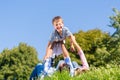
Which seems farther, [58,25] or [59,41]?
[59,41]

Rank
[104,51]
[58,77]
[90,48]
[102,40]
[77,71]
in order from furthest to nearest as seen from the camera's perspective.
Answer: [90,48], [102,40], [104,51], [77,71], [58,77]

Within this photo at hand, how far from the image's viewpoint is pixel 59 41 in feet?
40.1

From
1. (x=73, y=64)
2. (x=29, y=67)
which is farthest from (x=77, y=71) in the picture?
(x=29, y=67)

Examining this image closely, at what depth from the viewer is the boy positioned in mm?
11992

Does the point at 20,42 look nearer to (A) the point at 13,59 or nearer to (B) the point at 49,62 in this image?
(A) the point at 13,59

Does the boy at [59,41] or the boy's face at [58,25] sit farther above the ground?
the boy's face at [58,25]

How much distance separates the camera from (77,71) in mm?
11250

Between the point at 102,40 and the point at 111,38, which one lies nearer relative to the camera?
the point at 111,38

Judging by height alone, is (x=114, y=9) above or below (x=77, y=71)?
above

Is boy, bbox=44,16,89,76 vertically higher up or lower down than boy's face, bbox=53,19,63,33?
lower down

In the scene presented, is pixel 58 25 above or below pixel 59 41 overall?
above

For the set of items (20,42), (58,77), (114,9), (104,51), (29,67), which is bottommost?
(58,77)

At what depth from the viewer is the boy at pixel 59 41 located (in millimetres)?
11992

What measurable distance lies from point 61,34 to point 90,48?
49526mm
